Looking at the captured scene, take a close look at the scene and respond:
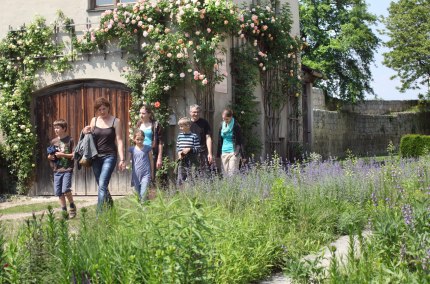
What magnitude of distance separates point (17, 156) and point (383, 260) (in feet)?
34.7

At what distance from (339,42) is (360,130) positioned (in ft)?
22.0

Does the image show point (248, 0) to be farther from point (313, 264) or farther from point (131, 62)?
point (313, 264)

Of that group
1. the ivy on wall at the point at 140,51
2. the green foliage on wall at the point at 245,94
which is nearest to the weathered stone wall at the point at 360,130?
the green foliage on wall at the point at 245,94

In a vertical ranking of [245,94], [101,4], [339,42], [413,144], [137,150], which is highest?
[339,42]

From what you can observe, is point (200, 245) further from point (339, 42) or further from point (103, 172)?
point (339, 42)

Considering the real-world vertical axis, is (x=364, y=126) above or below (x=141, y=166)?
above

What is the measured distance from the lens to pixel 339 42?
35.8 meters

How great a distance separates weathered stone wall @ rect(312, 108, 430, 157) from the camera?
86.1ft

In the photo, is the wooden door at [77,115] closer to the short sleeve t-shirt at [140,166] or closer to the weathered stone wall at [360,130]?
the short sleeve t-shirt at [140,166]

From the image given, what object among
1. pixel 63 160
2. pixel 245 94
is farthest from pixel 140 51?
pixel 63 160

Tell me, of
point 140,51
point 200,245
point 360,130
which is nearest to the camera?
point 200,245

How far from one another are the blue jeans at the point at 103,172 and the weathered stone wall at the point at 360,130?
16.4 metres

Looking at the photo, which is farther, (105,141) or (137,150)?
(137,150)

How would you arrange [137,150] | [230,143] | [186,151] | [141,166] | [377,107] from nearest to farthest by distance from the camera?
[141,166] < [137,150] < [186,151] < [230,143] < [377,107]
